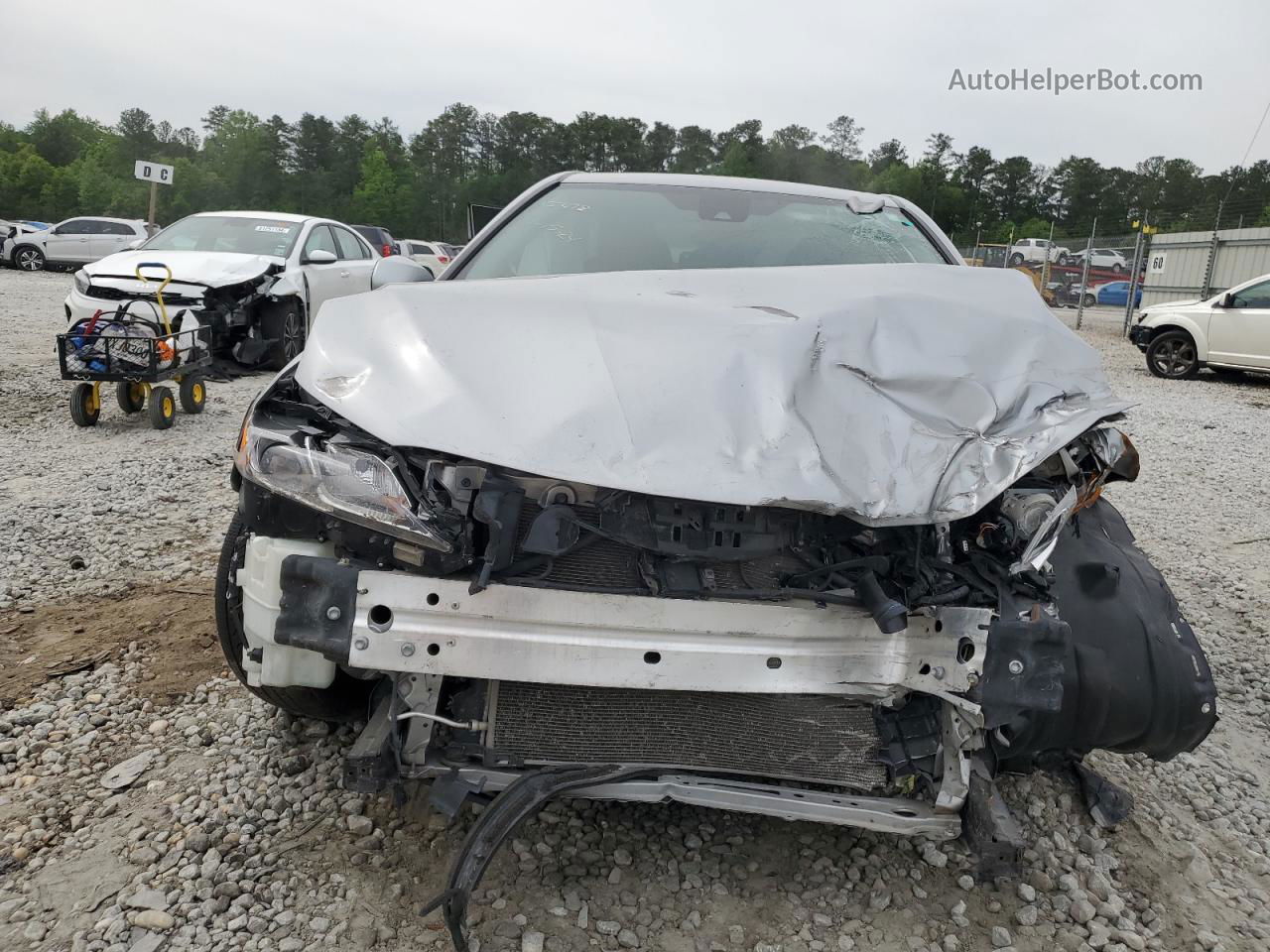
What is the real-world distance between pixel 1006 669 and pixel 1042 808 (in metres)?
0.87

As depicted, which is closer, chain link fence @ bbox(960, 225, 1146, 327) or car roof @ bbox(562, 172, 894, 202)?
car roof @ bbox(562, 172, 894, 202)

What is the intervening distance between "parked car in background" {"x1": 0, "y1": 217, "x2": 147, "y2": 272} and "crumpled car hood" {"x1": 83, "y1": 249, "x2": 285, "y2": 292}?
17.1m

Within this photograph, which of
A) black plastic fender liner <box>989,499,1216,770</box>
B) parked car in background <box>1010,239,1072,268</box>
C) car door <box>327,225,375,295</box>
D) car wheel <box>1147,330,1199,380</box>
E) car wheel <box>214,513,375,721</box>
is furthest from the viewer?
parked car in background <box>1010,239,1072,268</box>

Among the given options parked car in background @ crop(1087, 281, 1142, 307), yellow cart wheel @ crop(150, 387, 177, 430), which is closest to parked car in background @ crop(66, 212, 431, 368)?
yellow cart wheel @ crop(150, 387, 177, 430)

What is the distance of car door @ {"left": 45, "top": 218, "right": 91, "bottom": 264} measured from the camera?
73.2 ft

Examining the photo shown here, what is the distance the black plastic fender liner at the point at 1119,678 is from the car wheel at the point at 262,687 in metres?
1.63

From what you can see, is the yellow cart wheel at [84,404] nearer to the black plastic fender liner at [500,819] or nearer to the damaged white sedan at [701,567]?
the damaged white sedan at [701,567]

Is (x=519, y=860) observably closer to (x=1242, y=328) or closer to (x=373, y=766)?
(x=373, y=766)

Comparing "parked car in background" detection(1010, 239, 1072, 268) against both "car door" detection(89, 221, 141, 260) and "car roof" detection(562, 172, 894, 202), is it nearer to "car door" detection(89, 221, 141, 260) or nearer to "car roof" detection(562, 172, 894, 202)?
"car roof" detection(562, 172, 894, 202)

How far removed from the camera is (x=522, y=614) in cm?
173

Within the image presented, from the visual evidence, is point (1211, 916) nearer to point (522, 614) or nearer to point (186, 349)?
point (522, 614)

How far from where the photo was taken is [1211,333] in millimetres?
11203

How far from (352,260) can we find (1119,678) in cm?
941

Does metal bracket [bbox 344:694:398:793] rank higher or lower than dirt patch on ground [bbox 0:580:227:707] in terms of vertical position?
higher
